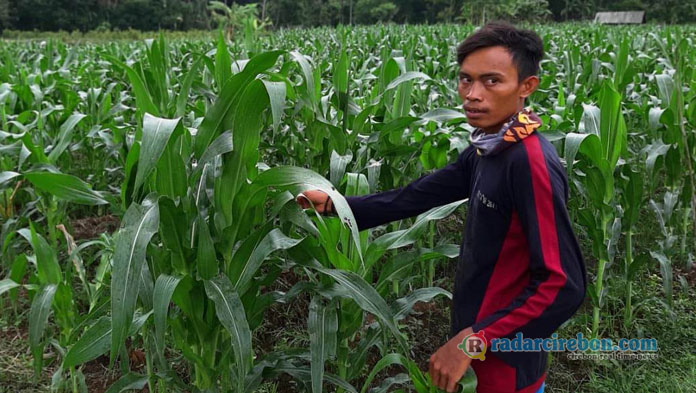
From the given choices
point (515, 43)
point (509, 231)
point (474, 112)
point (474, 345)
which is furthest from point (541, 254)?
point (515, 43)

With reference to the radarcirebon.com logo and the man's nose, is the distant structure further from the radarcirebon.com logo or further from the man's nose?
the radarcirebon.com logo

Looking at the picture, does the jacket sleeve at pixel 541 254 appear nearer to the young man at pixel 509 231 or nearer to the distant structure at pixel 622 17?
the young man at pixel 509 231

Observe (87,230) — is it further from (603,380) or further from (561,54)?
(561,54)

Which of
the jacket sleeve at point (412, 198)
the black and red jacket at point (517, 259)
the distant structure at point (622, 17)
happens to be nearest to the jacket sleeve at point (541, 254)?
the black and red jacket at point (517, 259)

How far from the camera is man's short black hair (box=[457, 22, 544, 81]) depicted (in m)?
1.38

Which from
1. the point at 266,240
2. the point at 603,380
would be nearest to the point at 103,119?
the point at 266,240

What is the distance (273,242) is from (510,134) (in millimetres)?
644

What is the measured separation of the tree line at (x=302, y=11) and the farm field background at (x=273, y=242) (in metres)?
37.1

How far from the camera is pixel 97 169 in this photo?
12.9 feet

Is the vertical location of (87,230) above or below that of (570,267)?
below

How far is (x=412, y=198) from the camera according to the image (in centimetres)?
175

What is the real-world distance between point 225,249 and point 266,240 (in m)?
0.16

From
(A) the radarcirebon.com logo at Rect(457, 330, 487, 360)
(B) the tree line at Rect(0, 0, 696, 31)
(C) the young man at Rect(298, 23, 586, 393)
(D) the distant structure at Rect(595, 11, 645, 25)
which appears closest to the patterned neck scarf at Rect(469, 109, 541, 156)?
(C) the young man at Rect(298, 23, 586, 393)

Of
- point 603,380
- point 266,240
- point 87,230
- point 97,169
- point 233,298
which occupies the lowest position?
point 603,380
